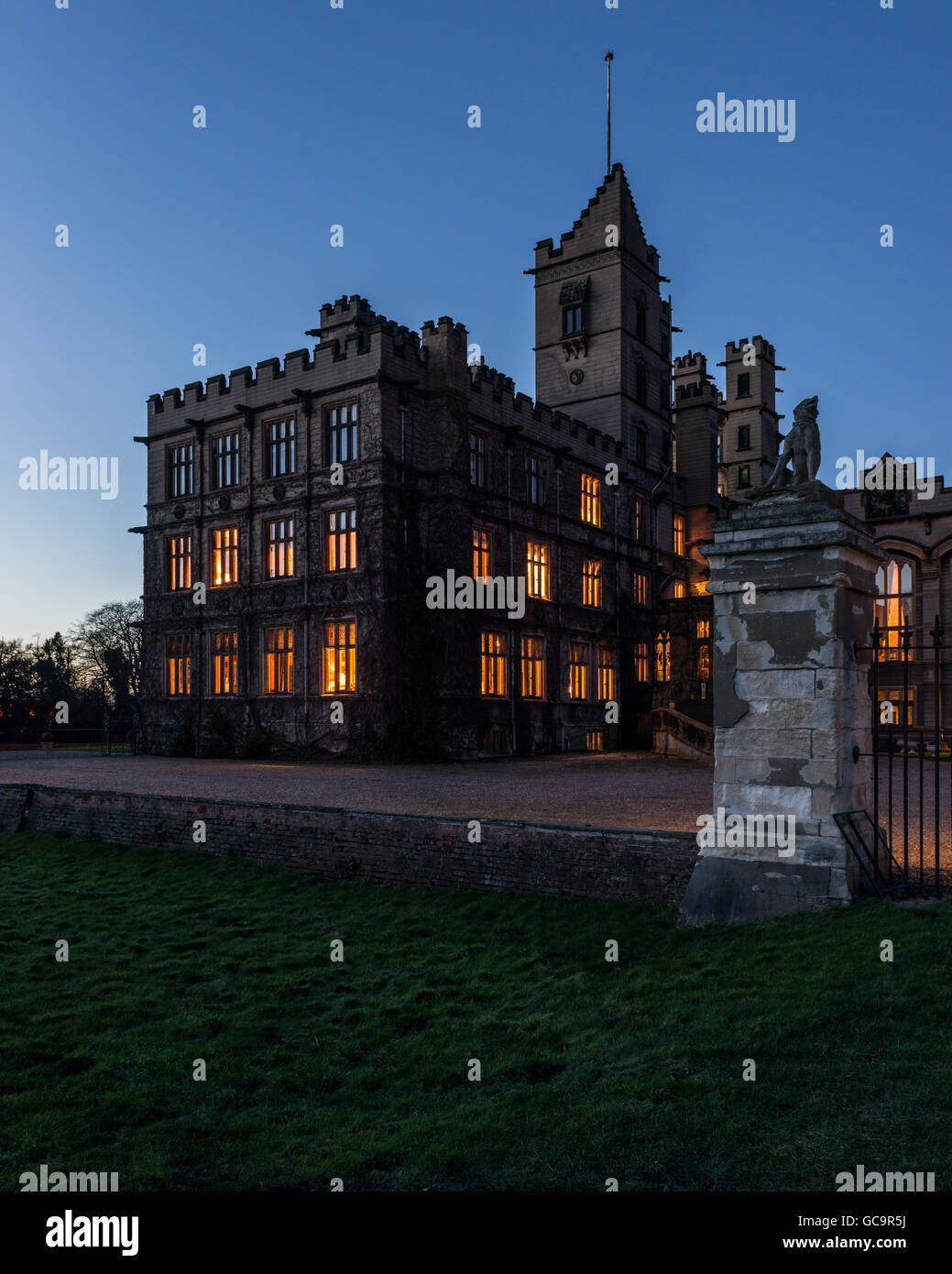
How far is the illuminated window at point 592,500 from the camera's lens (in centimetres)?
3441

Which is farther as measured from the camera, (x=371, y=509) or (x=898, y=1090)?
(x=371, y=509)

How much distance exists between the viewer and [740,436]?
5378cm

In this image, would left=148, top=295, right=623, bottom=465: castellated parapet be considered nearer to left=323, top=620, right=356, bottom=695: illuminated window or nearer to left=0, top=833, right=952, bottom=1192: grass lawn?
left=323, top=620, right=356, bottom=695: illuminated window

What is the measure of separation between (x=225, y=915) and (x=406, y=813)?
2.50m

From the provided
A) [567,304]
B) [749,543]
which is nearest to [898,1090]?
[749,543]

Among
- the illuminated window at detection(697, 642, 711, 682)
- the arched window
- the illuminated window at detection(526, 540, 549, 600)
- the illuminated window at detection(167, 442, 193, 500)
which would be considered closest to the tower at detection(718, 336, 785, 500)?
the arched window

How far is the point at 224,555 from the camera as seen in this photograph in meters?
30.5

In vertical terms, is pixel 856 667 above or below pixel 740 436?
below

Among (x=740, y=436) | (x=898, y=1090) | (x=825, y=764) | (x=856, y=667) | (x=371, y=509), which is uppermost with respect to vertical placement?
(x=740, y=436)

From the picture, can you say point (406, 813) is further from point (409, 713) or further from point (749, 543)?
point (409, 713)

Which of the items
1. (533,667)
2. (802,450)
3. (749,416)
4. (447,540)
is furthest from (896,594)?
(802,450)

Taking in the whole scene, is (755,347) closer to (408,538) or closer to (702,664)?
(702,664)

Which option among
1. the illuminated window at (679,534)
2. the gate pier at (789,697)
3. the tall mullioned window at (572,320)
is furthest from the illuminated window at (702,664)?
the gate pier at (789,697)

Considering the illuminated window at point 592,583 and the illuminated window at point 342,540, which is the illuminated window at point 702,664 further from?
the illuminated window at point 342,540
